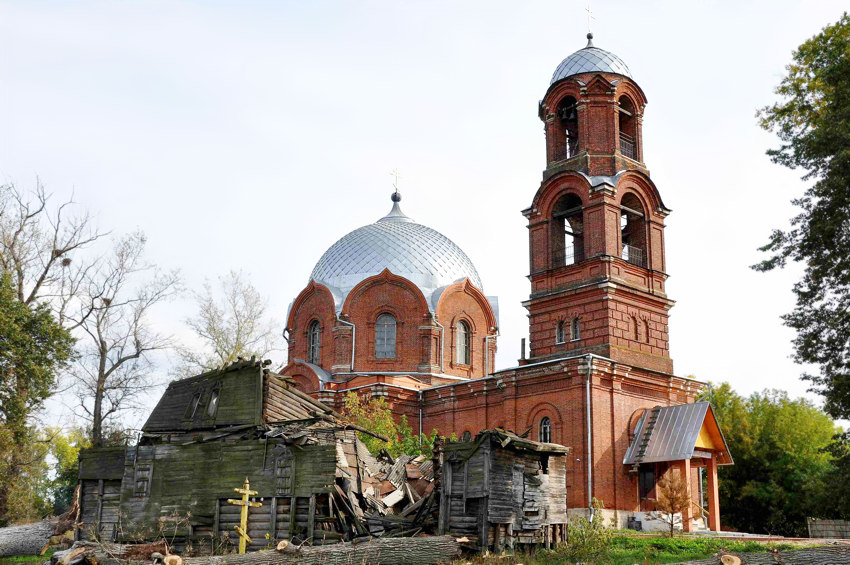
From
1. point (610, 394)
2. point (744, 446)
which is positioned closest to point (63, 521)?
point (610, 394)

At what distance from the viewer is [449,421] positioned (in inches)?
1182

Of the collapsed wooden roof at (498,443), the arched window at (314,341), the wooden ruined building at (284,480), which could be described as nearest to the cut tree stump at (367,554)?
the wooden ruined building at (284,480)

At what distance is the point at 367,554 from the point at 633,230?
1792 centimetres

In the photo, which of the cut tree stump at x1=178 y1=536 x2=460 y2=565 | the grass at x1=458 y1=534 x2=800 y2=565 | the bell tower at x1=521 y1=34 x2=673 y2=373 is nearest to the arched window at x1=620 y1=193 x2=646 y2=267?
the bell tower at x1=521 y1=34 x2=673 y2=373

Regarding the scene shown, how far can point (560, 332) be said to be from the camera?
2770 cm

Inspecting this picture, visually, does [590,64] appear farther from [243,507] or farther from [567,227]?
[243,507]

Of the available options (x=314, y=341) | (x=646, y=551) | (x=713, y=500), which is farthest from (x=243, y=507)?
(x=314, y=341)

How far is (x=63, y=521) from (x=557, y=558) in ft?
44.5

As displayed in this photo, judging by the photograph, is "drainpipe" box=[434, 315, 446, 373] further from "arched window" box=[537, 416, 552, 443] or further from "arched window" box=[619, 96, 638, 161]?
"arched window" box=[619, 96, 638, 161]

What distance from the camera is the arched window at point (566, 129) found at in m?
29.4

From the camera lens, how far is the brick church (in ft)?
83.1

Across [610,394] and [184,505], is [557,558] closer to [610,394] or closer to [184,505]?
[184,505]

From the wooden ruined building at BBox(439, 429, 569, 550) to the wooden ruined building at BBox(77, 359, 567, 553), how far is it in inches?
0.9

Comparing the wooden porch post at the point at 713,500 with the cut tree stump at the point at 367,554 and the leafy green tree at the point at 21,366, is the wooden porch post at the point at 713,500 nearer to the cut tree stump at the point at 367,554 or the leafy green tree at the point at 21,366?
the cut tree stump at the point at 367,554
